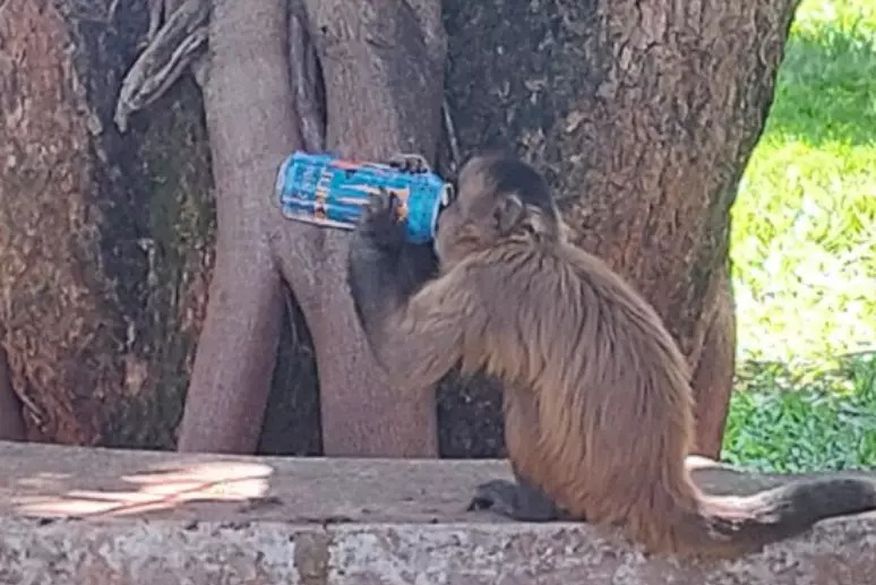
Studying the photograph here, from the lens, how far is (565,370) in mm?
3818

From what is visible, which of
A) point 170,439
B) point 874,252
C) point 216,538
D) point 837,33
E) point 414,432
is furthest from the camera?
point 837,33

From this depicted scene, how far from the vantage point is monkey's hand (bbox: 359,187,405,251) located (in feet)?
13.3

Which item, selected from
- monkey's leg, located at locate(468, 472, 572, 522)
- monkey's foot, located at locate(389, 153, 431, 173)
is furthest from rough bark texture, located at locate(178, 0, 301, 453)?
monkey's leg, located at locate(468, 472, 572, 522)

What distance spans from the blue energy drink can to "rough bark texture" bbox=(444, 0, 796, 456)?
69 centimetres

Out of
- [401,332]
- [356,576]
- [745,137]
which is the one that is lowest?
[356,576]

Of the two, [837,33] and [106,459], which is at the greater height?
[837,33]

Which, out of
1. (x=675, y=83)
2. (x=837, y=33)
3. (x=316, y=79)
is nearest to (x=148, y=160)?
(x=316, y=79)

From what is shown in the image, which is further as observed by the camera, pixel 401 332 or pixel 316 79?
pixel 316 79

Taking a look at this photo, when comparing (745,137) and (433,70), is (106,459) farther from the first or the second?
(745,137)

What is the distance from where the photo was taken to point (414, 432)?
191 inches

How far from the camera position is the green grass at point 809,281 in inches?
278

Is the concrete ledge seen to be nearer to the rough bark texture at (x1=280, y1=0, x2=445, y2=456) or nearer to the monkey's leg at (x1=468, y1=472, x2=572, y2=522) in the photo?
the monkey's leg at (x1=468, y1=472, x2=572, y2=522)

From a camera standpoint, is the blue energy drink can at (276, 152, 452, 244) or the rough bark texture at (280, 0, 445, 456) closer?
the blue energy drink can at (276, 152, 452, 244)

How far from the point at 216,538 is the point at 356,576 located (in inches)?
9.4
